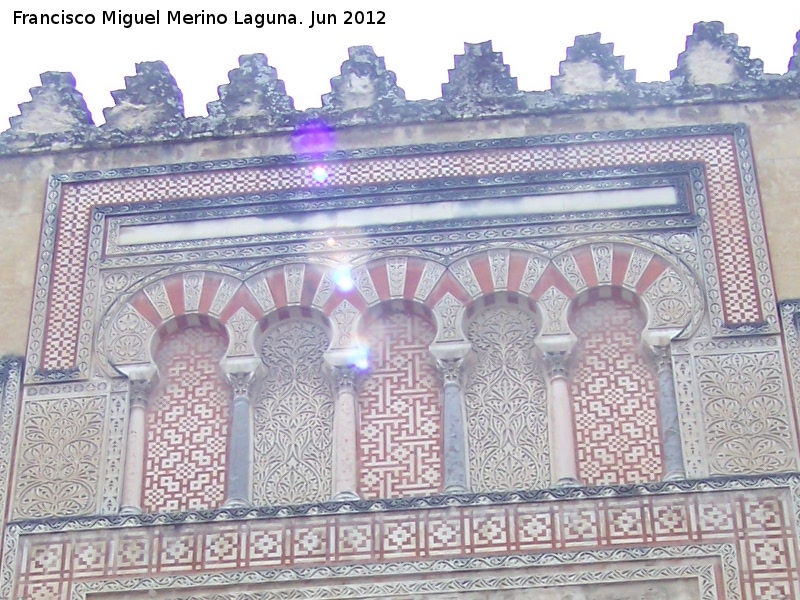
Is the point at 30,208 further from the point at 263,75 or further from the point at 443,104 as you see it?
the point at 443,104

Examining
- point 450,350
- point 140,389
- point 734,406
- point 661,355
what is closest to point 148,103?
point 140,389

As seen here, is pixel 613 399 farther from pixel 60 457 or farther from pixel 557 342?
pixel 60 457

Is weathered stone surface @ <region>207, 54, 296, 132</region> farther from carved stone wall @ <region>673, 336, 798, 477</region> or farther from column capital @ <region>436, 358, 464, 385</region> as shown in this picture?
carved stone wall @ <region>673, 336, 798, 477</region>

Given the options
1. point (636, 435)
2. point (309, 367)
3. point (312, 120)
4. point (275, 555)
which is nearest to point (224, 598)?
point (275, 555)

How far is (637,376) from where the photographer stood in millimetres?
11500

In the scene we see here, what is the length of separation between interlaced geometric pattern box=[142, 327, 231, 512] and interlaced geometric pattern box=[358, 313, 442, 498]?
0.91 meters

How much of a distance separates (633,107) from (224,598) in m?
4.41

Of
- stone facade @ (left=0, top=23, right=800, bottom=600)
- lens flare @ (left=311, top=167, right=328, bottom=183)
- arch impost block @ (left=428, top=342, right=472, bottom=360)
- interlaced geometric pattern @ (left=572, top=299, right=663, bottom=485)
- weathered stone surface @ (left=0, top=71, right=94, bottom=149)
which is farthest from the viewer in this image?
weathered stone surface @ (left=0, top=71, right=94, bottom=149)

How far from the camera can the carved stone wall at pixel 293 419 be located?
1127 cm

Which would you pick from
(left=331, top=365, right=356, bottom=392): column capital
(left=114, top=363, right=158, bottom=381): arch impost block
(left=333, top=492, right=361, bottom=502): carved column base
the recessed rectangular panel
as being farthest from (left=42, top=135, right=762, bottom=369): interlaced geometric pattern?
(left=333, top=492, right=361, bottom=502): carved column base

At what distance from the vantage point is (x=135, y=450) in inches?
449

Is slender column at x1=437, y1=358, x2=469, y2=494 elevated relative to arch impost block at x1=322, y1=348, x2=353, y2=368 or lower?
lower

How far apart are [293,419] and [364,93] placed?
2582 millimetres

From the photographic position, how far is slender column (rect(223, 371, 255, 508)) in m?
11.2
